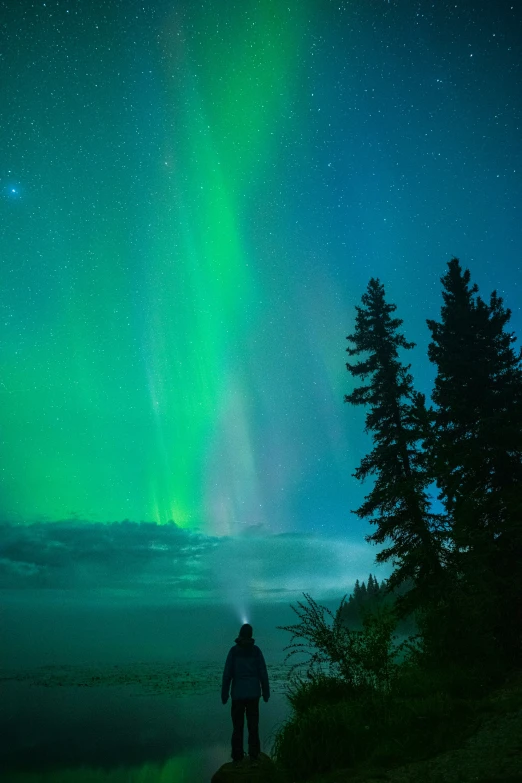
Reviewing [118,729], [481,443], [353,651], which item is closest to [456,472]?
[481,443]

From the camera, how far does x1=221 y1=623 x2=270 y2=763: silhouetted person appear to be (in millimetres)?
8188

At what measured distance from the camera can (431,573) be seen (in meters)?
15.0

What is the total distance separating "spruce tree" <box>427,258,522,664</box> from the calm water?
6.56m

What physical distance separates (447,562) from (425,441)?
4.64m

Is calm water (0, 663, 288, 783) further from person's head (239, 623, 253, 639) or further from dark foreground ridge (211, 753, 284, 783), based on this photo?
person's head (239, 623, 253, 639)

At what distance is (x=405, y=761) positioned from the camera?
6758 mm

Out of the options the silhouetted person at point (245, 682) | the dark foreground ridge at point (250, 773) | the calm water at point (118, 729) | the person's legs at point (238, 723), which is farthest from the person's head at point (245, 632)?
the calm water at point (118, 729)

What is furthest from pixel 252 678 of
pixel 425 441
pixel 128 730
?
pixel 128 730

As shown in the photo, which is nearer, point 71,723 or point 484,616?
point 484,616

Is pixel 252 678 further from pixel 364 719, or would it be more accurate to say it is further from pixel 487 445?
pixel 487 445

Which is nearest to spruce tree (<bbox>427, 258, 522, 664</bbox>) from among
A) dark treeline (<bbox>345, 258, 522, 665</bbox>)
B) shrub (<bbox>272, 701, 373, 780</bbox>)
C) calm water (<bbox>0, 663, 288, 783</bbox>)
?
dark treeline (<bbox>345, 258, 522, 665</bbox>)

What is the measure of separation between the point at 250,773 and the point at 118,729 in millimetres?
18740

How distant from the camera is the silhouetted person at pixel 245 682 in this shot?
8188 mm

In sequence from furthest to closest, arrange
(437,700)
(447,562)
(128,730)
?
(128,730) < (447,562) < (437,700)
